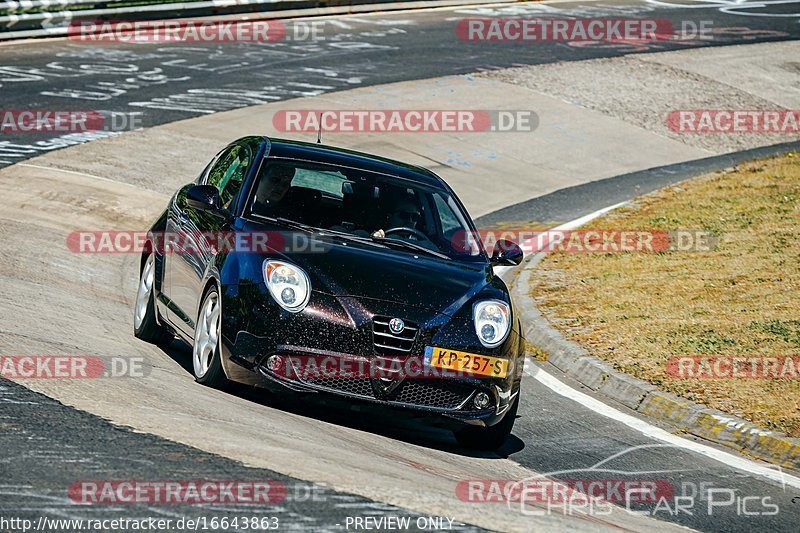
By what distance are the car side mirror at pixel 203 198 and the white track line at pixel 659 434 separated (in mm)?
3033

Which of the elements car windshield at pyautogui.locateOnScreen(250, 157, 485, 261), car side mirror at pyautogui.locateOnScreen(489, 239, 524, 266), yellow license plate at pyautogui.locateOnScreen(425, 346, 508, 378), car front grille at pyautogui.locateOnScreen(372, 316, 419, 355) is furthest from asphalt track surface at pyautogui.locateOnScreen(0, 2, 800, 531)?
car windshield at pyautogui.locateOnScreen(250, 157, 485, 261)

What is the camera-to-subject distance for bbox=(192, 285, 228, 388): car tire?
7.72 m

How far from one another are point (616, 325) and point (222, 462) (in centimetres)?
596

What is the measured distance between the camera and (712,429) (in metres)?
8.88

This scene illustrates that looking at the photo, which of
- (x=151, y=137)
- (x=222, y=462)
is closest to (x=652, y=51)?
(x=151, y=137)

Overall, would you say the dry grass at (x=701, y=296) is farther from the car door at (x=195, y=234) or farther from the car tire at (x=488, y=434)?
the car door at (x=195, y=234)

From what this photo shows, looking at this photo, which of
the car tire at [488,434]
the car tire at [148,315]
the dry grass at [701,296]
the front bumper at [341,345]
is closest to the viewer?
the front bumper at [341,345]

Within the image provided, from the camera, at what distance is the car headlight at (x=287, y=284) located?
7.42m

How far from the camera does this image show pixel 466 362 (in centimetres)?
757

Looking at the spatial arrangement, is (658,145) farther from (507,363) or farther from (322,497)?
(322,497)

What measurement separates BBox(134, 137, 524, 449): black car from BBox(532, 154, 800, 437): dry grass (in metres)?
2.05

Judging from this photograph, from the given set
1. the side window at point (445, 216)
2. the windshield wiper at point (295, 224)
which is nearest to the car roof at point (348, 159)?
the side window at point (445, 216)

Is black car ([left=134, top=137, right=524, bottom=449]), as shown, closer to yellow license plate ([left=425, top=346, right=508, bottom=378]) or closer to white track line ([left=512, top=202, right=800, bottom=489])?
yellow license plate ([left=425, top=346, right=508, bottom=378])

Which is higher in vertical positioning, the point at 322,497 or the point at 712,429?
the point at 322,497
